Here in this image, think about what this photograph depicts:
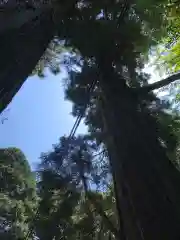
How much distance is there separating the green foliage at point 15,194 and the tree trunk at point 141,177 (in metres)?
7.44

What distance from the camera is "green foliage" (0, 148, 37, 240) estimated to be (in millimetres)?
12578

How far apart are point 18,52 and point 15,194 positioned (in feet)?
35.0

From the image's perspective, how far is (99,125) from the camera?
624 cm

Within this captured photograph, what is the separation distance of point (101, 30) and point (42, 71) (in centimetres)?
435

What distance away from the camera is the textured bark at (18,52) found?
5.55m

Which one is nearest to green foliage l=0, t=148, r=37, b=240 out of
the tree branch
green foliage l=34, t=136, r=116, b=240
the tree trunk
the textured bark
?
green foliage l=34, t=136, r=116, b=240

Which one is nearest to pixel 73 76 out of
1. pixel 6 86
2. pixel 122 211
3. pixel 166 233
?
pixel 6 86

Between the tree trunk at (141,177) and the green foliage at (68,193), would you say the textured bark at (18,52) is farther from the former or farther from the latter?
the tree trunk at (141,177)

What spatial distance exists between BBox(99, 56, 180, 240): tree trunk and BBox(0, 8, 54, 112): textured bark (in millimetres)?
1866

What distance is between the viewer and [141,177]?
11.9 ft

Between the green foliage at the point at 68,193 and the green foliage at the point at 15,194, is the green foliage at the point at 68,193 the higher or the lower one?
the lower one

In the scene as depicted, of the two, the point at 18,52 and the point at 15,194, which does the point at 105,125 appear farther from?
the point at 15,194

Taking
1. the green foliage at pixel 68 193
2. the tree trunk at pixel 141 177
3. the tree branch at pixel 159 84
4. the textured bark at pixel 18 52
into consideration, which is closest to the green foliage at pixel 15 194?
the green foliage at pixel 68 193

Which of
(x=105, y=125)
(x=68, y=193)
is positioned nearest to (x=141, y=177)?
(x=105, y=125)
